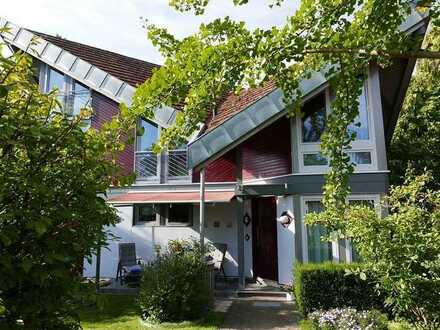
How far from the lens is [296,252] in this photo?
44.2 ft

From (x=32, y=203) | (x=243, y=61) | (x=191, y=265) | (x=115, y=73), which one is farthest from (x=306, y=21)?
(x=115, y=73)

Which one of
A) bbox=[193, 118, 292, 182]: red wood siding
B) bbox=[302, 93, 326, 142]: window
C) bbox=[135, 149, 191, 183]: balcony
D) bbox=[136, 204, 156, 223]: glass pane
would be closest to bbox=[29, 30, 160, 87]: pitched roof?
bbox=[135, 149, 191, 183]: balcony

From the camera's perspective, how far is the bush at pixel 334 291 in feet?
34.1

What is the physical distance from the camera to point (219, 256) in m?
16.7

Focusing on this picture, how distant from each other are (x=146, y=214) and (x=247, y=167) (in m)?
6.05

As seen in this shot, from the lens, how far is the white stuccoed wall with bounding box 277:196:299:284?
13875 mm

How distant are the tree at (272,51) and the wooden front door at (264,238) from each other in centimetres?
1029

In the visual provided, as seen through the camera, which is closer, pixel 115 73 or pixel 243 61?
pixel 243 61

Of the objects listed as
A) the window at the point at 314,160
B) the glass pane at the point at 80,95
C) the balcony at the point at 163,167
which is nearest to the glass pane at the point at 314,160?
the window at the point at 314,160

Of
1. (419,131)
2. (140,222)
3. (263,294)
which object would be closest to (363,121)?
(263,294)

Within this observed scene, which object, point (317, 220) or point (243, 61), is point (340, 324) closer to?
point (317, 220)

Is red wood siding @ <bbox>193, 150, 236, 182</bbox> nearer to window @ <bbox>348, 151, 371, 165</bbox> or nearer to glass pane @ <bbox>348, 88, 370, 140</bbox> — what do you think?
window @ <bbox>348, 151, 371, 165</bbox>

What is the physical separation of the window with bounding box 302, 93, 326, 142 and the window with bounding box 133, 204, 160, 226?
8193 mm

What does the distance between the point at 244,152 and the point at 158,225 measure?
573cm
